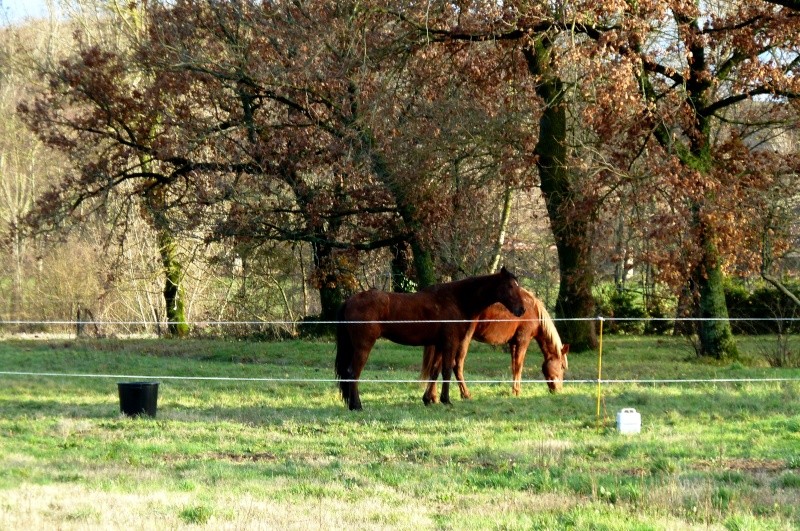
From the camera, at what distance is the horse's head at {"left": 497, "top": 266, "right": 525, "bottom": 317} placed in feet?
46.1

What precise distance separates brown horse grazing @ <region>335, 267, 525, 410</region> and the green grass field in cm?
66

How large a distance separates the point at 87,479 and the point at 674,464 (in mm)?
5233

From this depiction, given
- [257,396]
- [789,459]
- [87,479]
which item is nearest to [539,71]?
[257,396]

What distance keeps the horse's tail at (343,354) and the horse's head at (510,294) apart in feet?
7.38

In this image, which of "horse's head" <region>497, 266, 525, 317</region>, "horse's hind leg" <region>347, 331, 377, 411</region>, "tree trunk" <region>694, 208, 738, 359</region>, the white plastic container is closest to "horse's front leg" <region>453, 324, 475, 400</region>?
"horse's head" <region>497, 266, 525, 317</region>

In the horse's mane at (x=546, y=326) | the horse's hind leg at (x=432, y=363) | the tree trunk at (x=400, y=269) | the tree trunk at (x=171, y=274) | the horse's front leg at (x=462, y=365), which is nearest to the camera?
the horse's hind leg at (x=432, y=363)

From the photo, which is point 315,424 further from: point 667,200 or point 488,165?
point 488,165

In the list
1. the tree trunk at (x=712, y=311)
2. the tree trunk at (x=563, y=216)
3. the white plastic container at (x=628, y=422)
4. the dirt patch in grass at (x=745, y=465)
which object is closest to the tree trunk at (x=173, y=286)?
the tree trunk at (x=563, y=216)

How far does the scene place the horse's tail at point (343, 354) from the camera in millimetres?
13618

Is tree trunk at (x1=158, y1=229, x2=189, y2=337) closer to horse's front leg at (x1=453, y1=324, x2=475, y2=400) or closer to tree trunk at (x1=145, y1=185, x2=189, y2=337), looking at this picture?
tree trunk at (x1=145, y1=185, x2=189, y2=337)

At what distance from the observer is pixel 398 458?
32.2 ft

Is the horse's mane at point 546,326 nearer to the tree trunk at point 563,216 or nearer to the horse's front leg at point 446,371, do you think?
the horse's front leg at point 446,371

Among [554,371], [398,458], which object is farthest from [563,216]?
[398,458]

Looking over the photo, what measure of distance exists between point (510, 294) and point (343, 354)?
2.52 m
